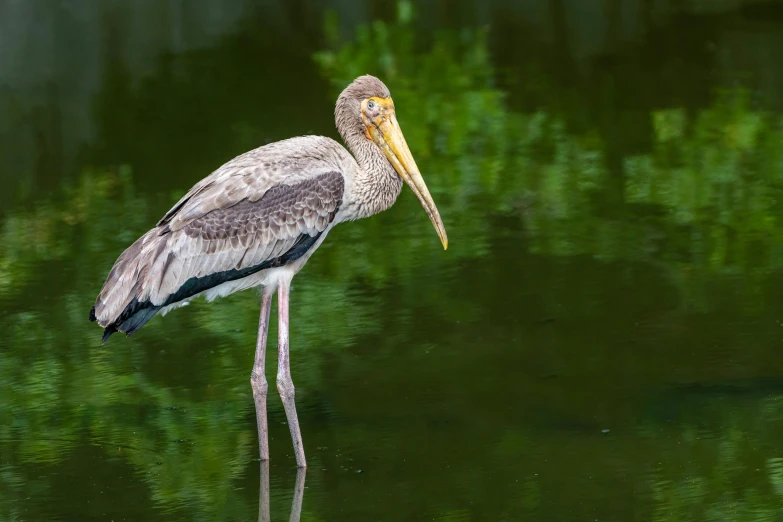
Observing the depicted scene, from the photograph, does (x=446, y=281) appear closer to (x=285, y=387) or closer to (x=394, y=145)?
(x=394, y=145)

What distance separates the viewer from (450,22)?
14.7 meters

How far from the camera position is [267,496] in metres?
5.95

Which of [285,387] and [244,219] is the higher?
[244,219]

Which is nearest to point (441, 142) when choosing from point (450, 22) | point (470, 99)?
point (470, 99)

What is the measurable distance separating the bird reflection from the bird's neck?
4.37 feet

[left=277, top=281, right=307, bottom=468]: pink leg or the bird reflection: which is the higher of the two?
[left=277, top=281, right=307, bottom=468]: pink leg

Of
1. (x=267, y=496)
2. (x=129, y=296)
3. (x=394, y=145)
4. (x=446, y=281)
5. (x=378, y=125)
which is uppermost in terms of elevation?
(x=378, y=125)

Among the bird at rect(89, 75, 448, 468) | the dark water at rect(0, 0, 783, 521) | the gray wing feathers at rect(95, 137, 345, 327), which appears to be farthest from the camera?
the gray wing feathers at rect(95, 137, 345, 327)

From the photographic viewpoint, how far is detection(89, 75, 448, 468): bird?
6336mm

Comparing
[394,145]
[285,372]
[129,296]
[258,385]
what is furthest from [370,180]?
[129,296]

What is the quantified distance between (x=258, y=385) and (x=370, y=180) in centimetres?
112

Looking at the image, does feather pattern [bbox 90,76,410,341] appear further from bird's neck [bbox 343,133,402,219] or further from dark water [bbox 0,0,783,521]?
dark water [bbox 0,0,783,521]

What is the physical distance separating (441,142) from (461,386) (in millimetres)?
4527

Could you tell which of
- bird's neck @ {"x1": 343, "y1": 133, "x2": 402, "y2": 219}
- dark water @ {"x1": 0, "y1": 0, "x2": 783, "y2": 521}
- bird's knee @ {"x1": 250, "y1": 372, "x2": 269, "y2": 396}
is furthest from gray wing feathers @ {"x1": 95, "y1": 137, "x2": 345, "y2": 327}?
dark water @ {"x1": 0, "y1": 0, "x2": 783, "y2": 521}
